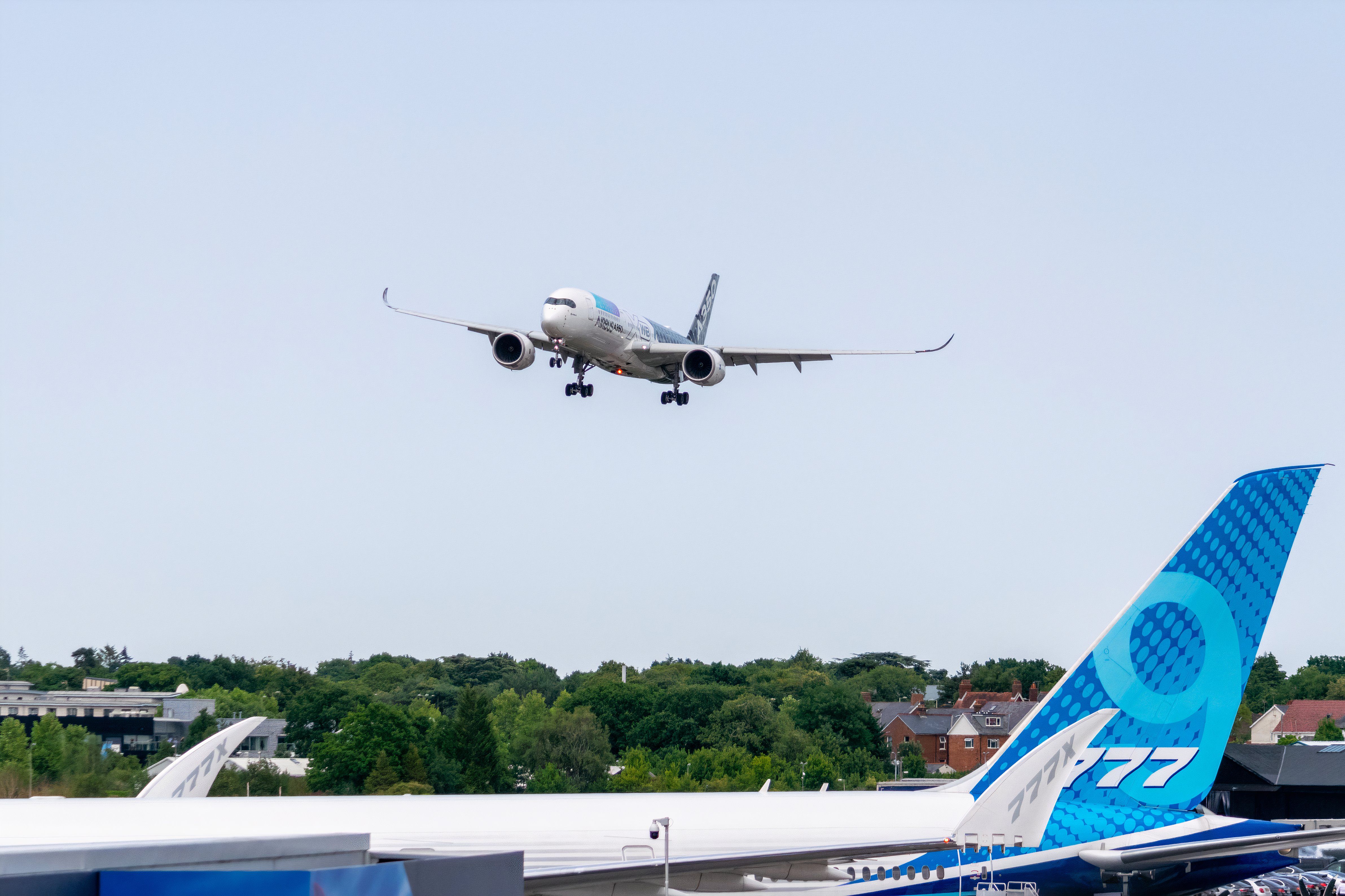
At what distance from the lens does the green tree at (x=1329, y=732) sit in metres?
125

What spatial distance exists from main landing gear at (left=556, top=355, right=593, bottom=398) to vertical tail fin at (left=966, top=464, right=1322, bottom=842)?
2527cm

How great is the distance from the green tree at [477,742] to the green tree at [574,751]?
11.5 ft

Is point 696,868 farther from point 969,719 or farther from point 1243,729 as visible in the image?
point 969,719

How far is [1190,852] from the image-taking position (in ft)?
67.6

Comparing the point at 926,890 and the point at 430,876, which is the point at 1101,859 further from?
the point at 430,876

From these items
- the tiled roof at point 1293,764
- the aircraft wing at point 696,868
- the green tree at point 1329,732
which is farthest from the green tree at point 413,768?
the green tree at point 1329,732

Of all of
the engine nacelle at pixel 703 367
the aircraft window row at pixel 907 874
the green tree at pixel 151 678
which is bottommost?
the aircraft window row at pixel 907 874

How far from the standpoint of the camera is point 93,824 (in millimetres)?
19422

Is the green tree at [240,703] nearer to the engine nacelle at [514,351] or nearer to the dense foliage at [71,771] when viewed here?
the dense foliage at [71,771]

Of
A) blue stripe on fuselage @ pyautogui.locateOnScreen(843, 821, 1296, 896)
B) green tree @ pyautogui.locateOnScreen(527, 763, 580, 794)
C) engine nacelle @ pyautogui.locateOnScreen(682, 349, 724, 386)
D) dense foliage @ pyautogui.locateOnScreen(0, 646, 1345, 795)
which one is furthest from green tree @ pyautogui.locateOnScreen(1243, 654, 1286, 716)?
blue stripe on fuselage @ pyautogui.locateOnScreen(843, 821, 1296, 896)

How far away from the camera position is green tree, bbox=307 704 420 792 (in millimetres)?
90375

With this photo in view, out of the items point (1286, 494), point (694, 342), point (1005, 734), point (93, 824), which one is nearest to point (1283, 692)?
point (1005, 734)

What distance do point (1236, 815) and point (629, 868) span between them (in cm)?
5469

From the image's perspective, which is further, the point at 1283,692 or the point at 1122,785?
the point at 1283,692
